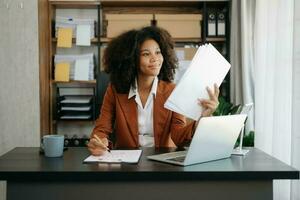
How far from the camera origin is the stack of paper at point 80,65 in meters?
3.38

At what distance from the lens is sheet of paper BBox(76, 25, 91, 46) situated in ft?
11.1

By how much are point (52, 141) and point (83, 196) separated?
290 millimetres

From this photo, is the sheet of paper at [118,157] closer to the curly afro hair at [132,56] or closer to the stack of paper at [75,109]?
the curly afro hair at [132,56]

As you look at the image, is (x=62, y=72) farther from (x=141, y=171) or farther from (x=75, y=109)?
(x=141, y=171)

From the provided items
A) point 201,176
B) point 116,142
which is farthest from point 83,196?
point 116,142

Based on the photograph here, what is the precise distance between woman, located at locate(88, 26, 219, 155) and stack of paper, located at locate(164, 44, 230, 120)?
361 mm

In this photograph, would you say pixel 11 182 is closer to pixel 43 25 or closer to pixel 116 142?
pixel 116 142

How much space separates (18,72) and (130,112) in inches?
67.8

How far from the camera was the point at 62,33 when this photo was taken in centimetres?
336

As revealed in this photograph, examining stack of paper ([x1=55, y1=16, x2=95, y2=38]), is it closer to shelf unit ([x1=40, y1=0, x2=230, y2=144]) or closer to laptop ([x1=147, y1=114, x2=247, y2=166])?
shelf unit ([x1=40, y1=0, x2=230, y2=144])

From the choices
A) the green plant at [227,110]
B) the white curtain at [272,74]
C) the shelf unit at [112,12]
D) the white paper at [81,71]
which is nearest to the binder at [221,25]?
the shelf unit at [112,12]

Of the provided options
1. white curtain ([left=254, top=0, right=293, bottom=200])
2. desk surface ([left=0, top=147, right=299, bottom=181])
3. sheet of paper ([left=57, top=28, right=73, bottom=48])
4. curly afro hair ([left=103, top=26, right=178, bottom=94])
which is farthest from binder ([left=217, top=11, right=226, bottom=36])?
desk surface ([left=0, top=147, right=299, bottom=181])

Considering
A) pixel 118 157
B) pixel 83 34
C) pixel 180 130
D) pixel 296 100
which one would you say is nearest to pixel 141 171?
pixel 118 157

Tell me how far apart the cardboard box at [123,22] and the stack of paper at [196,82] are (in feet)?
7.23
